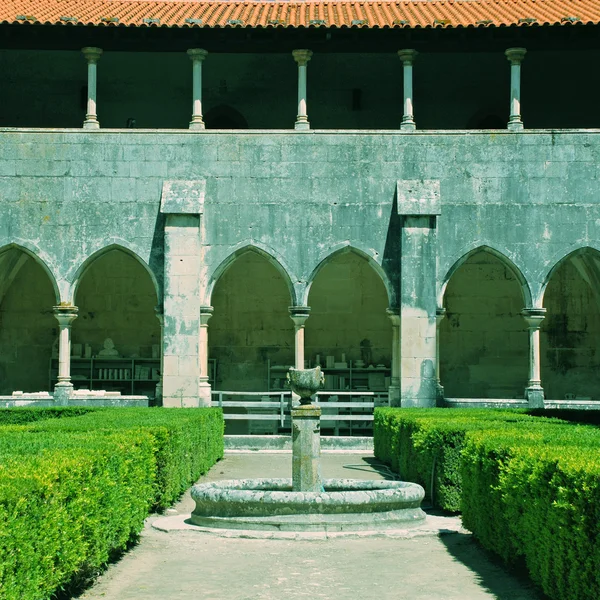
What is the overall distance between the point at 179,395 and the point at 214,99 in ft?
23.9

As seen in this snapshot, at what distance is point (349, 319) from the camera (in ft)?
90.3

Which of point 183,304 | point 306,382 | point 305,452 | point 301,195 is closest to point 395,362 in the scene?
point 301,195

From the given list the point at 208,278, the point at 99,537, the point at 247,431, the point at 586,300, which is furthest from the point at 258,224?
the point at 99,537

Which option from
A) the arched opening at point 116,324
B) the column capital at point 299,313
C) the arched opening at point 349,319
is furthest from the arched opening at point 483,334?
the arched opening at point 116,324

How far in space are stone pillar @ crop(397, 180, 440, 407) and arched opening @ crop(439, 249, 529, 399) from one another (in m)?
4.89

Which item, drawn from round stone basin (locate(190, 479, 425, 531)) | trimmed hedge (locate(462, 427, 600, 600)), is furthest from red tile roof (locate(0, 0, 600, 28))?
trimmed hedge (locate(462, 427, 600, 600))

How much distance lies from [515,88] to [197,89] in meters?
6.12

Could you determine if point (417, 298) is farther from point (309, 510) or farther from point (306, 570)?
point (306, 570)

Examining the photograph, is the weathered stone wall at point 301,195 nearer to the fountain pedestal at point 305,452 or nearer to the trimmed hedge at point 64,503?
the fountain pedestal at point 305,452

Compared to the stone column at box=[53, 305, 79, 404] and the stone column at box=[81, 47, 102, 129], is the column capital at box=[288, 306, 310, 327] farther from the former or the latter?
the stone column at box=[81, 47, 102, 129]

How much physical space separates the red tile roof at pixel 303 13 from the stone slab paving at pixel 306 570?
45.3ft

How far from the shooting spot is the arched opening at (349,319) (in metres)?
27.4

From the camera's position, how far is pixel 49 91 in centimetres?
2661

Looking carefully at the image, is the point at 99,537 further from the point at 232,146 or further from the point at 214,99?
the point at 214,99
